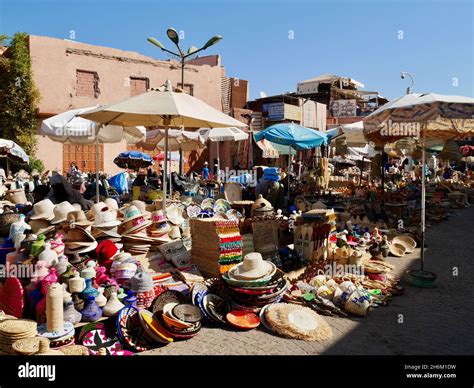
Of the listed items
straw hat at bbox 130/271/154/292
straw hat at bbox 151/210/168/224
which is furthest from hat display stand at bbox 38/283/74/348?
straw hat at bbox 151/210/168/224

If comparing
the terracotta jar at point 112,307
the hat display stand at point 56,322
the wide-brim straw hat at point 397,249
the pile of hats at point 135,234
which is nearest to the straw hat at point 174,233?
the pile of hats at point 135,234

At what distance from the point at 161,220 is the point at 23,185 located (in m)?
7.90

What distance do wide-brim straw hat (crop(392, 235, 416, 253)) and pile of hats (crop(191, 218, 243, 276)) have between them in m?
3.79

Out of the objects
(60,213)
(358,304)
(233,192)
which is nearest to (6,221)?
(60,213)

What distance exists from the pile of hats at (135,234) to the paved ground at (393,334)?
1.78 metres

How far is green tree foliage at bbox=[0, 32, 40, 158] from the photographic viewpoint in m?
20.0

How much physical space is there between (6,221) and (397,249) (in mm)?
6813

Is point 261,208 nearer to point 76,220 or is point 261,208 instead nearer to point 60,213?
point 76,220

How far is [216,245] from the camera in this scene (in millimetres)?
5316

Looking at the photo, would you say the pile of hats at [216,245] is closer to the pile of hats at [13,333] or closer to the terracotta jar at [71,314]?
the terracotta jar at [71,314]

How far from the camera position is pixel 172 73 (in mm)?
25688

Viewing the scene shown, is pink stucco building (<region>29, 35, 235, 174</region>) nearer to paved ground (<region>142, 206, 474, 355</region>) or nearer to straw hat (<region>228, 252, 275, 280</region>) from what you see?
straw hat (<region>228, 252, 275, 280</region>)
